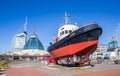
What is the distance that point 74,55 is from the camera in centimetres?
3441

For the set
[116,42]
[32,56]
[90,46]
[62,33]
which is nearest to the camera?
[90,46]

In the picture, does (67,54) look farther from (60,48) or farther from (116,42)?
(116,42)

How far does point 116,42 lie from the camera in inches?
5566

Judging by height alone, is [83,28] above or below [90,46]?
above

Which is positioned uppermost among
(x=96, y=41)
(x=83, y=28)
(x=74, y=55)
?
(x=83, y=28)

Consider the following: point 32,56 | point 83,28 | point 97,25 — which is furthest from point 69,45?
point 32,56

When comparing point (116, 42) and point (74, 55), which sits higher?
point (116, 42)

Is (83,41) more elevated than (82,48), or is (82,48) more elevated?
(83,41)

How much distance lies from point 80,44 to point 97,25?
16.1 feet

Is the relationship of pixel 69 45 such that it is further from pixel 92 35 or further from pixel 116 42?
pixel 116 42

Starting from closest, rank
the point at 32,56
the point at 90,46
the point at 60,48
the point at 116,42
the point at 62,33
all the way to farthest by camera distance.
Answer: the point at 90,46 < the point at 60,48 < the point at 62,33 < the point at 116,42 < the point at 32,56

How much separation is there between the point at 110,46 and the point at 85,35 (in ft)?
383

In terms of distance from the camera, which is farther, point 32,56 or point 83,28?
point 32,56

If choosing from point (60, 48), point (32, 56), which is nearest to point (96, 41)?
point (60, 48)
